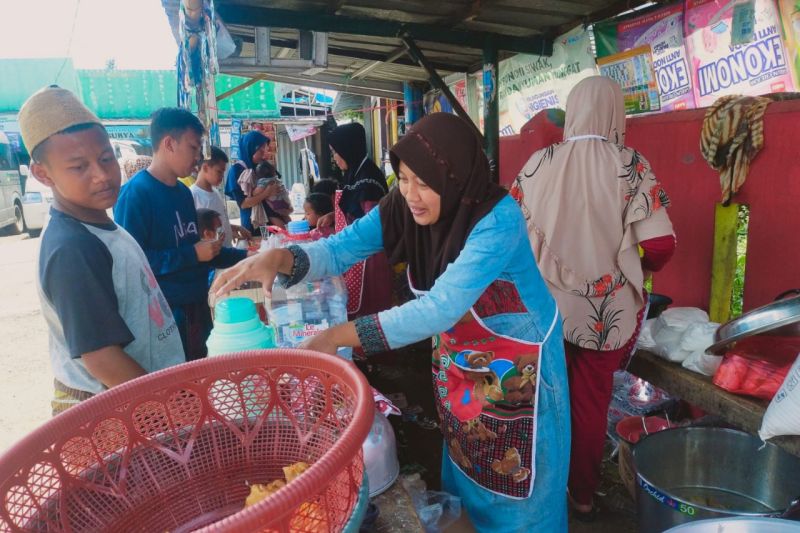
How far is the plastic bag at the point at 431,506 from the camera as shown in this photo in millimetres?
1276

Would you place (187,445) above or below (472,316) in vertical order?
below

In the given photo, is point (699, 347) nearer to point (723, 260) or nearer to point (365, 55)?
point (723, 260)

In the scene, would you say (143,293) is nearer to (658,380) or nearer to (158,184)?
(158,184)

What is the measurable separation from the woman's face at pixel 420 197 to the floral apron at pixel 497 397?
28 cm

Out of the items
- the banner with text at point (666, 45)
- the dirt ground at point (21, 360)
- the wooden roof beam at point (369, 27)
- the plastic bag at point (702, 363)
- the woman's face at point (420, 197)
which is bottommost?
the dirt ground at point (21, 360)

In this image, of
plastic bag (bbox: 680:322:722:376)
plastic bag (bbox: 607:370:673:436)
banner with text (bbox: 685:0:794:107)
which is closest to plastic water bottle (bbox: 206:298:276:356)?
plastic bag (bbox: 680:322:722:376)

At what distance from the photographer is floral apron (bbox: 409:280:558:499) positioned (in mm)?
1526

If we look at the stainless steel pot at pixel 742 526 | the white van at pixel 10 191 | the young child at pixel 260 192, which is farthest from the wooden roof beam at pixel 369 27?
the white van at pixel 10 191

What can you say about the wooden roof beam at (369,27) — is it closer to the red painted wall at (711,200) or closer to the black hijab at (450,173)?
the red painted wall at (711,200)

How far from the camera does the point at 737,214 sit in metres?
2.80

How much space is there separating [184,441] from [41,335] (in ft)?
19.4

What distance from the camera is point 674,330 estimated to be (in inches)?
101

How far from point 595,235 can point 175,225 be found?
204 cm

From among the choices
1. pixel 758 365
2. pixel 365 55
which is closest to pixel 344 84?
pixel 365 55
